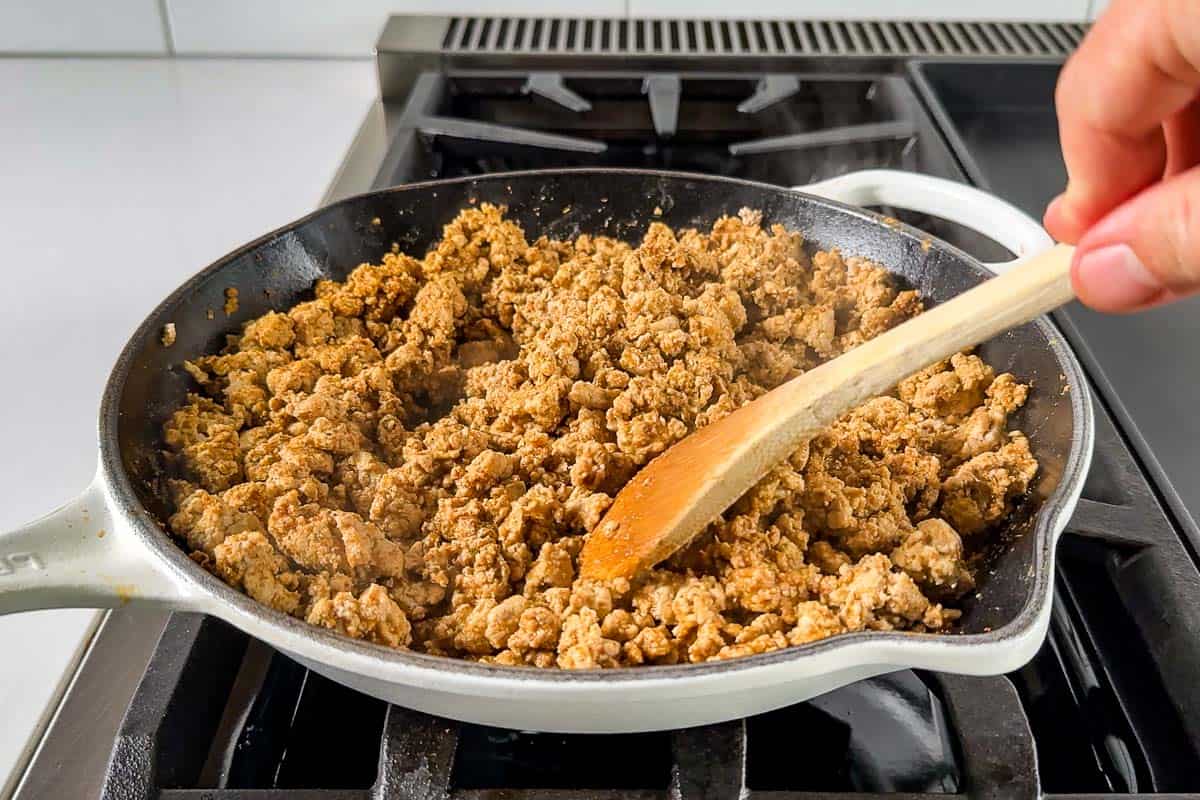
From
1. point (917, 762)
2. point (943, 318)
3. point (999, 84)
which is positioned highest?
point (943, 318)

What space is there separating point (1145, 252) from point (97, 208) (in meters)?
1.24

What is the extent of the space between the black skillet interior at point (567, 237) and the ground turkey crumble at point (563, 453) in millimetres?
19

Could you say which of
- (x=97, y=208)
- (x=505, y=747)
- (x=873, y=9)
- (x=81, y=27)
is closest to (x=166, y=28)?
(x=81, y=27)

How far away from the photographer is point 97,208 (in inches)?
49.6

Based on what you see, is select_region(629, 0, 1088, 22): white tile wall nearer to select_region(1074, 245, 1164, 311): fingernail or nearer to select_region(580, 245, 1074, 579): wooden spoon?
select_region(580, 245, 1074, 579): wooden spoon

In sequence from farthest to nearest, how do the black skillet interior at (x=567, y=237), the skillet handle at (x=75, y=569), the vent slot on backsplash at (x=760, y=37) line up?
the vent slot on backsplash at (x=760, y=37) → the black skillet interior at (x=567, y=237) → the skillet handle at (x=75, y=569)

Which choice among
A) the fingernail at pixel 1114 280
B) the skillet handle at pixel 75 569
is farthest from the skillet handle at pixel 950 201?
the skillet handle at pixel 75 569

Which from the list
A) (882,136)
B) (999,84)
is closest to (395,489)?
(882,136)

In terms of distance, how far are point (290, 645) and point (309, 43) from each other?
1447 mm

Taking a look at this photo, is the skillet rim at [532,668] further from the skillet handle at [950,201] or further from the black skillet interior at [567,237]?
the skillet handle at [950,201]

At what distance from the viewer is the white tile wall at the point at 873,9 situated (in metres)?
1.59

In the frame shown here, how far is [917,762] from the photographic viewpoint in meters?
0.64

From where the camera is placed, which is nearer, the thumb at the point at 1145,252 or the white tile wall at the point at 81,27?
the thumb at the point at 1145,252

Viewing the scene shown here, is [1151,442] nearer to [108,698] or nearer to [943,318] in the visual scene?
[943,318]
